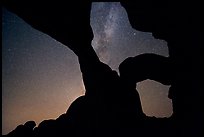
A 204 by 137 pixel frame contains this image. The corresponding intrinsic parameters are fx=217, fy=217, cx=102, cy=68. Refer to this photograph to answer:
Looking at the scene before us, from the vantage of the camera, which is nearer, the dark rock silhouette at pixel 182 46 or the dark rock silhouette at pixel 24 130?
the dark rock silhouette at pixel 182 46

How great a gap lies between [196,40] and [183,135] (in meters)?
5.78

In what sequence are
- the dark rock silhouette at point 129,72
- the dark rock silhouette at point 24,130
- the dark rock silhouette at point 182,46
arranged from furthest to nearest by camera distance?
1. the dark rock silhouette at point 24,130
2. the dark rock silhouette at point 129,72
3. the dark rock silhouette at point 182,46

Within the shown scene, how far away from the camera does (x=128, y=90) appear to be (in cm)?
1792

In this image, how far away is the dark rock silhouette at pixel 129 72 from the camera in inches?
538

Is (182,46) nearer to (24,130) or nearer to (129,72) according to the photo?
(129,72)

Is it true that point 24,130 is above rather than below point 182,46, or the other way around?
below

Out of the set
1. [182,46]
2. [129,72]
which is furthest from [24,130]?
[182,46]

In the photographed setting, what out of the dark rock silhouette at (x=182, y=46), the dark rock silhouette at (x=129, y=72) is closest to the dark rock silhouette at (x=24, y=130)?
the dark rock silhouette at (x=129, y=72)

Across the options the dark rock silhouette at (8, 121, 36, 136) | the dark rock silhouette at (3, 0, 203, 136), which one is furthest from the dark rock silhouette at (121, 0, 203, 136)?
the dark rock silhouette at (8, 121, 36, 136)

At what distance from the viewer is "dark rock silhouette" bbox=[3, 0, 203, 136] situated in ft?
44.8

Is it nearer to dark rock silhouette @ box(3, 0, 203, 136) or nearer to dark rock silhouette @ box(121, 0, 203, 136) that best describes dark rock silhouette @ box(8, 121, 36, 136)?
dark rock silhouette @ box(3, 0, 203, 136)

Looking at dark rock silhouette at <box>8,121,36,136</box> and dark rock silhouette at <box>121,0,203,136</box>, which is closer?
dark rock silhouette at <box>121,0,203,136</box>

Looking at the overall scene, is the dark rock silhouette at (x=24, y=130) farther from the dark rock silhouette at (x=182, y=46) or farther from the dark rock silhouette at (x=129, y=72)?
the dark rock silhouette at (x=182, y=46)

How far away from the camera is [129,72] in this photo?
18.1m
